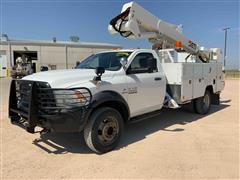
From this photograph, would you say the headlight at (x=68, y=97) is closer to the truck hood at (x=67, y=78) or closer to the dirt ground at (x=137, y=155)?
the truck hood at (x=67, y=78)

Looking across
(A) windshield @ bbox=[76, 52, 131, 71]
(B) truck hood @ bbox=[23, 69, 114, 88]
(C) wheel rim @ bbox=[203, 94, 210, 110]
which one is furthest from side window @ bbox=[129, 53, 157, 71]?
(C) wheel rim @ bbox=[203, 94, 210, 110]

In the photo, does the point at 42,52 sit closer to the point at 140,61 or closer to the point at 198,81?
the point at 198,81

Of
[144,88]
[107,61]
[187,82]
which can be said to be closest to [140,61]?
[144,88]

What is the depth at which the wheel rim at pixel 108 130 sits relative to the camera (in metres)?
4.40

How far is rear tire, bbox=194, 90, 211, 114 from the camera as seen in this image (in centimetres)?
765

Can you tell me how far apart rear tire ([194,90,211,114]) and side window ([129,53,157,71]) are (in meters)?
2.93

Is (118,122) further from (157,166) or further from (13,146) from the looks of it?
(13,146)

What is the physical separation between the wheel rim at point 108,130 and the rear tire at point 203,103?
13.1 ft

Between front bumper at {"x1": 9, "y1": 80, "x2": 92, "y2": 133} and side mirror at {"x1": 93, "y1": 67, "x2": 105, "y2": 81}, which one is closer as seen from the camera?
front bumper at {"x1": 9, "y1": 80, "x2": 92, "y2": 133}

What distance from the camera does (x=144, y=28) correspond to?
6793 millimetres

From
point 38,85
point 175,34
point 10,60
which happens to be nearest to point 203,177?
point 38,85

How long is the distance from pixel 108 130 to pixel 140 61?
6.36ft

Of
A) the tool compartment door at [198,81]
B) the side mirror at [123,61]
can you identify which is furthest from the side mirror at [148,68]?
the tool compartment door at [198,81]

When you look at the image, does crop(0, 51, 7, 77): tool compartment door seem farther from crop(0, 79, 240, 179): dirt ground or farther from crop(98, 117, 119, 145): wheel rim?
crop(98, 117, 119, 145): wheel rim
